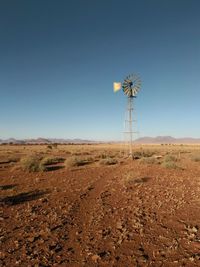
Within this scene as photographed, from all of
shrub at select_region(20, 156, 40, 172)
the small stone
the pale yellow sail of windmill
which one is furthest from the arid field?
the pale yellow sail of windmill

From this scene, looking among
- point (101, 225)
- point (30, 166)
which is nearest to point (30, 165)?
point (30, 166)

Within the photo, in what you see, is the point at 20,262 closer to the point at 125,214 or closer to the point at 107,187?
the point at 125,214

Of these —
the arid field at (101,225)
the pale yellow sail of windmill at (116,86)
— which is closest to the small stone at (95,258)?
the arid field at (101,225)

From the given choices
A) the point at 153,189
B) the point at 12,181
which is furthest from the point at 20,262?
the point at 12,181

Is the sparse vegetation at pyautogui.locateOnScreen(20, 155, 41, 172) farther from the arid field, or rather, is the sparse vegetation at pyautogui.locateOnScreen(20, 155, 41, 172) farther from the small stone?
the small stone

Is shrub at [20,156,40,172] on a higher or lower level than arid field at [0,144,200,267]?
higher

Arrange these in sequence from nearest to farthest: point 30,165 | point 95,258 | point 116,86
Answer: point 95,258
point 30,165
point 116,86

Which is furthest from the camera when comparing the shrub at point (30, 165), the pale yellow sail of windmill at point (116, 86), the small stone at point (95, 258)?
the pale yellow sail of windmill at point (116, 86)

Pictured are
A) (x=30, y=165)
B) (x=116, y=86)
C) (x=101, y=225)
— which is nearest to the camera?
(x=101, y=225)

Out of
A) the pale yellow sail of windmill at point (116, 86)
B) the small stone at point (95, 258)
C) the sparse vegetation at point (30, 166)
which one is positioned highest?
the pale yellow sail of windmill at point (116, 86)

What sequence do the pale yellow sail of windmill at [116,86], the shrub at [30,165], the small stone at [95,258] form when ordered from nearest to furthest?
the small stone at [95,258]
the shrub at [30,165]
the pale yellow sail of windmill at [116,86]

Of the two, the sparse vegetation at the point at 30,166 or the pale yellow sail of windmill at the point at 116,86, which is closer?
the sparse vegetation at the point at 30,166

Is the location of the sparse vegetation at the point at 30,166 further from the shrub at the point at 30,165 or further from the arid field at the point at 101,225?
the arid field at the point at 101,225

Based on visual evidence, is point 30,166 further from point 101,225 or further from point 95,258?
point 95,258
